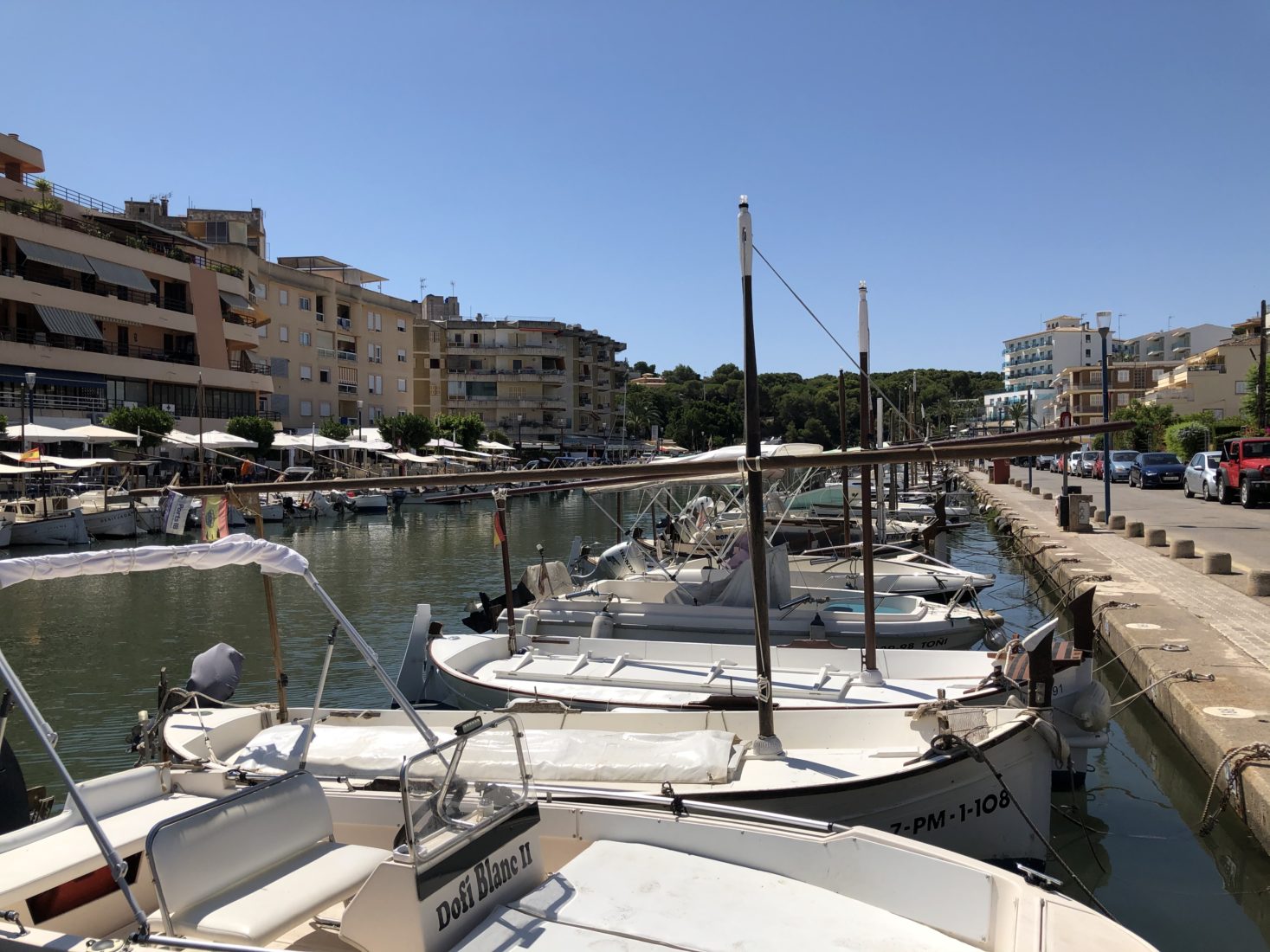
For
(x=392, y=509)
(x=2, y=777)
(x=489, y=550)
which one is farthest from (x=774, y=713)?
(x=392, y=509)

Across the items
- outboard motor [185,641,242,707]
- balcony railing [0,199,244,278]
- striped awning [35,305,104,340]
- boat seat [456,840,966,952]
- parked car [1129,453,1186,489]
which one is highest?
balcony railing [0,199,244,278]

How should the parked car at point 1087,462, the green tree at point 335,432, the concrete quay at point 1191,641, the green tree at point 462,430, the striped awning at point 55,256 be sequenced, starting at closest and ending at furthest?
the concrete quay at point 1191,641 → the striped awning at point 55,256 → the parked car at point 1087,462 → the green tree at point 335,432 → the green tree at point 462,430

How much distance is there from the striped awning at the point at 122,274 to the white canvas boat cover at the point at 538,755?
167 feet

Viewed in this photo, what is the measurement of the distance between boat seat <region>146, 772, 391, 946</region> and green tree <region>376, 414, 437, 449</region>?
199 ft

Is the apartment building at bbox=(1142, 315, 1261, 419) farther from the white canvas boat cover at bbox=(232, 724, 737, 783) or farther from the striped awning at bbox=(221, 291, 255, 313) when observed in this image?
the white canvas boat cover at bbox=(232, 724, 737, 783)

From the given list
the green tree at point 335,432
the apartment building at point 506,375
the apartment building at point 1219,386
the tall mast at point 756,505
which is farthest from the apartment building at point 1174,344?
the tall mast at point 756,505

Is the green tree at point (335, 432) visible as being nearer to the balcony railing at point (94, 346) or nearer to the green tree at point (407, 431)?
the green tree at point (407, 431)

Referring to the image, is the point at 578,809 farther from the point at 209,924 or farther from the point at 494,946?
the point at 209,924

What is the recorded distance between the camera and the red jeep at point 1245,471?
107 feet

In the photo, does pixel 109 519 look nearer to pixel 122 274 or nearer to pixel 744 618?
pixel 122 274

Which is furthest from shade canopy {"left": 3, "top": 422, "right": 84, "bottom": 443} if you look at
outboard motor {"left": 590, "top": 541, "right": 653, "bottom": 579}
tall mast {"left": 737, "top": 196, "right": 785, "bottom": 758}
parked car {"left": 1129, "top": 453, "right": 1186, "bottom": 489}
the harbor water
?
parked car {"left": 1129, "top": 453, "right": 1186, "bottom": 489}

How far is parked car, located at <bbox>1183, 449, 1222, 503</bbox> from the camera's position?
36.5 meters

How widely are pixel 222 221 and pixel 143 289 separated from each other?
1804 centimetres

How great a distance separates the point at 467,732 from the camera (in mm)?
5820
